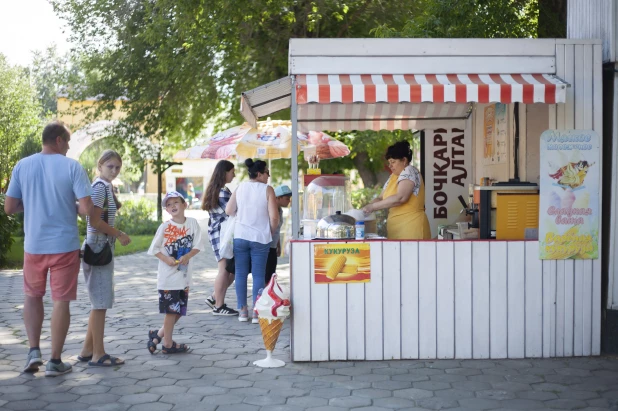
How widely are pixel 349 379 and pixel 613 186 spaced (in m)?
2.86

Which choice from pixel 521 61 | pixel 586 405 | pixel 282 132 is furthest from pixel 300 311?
pixel 282 132

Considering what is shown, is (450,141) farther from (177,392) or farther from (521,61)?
(177,392)

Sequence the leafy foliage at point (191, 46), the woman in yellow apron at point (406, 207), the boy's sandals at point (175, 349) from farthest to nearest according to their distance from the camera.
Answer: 1. the leafy foliage at point (191, 46)
2. the woman in yellow apron at point (406, 207)
3. the boy's sandals at point (175, 349)

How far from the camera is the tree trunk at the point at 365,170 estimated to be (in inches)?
938

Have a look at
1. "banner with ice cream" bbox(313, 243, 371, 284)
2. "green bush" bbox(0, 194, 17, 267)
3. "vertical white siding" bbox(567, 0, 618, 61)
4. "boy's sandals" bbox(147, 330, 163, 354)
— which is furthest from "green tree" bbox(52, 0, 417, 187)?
"banner with ice cream" bbox(313, 243, 371, 284)

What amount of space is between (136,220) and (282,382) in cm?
2376

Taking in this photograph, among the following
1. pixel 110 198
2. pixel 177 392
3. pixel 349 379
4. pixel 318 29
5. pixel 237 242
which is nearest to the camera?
pixel 177 392

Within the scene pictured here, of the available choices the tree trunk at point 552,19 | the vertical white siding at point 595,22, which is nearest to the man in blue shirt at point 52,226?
the vertical white siding at point 595,22

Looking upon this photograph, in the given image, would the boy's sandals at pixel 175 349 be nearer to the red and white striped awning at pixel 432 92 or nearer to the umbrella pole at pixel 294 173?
the umbrella pole at pixel 294 173

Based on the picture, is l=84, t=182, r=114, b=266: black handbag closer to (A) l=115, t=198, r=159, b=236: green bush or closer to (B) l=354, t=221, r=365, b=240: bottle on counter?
(B) l=354, t=221, r=365, b=240: bottle on counter

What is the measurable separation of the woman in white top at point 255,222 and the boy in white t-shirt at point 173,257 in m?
1.26

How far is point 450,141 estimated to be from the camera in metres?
10.9

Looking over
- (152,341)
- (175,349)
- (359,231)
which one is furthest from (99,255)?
(359,231)

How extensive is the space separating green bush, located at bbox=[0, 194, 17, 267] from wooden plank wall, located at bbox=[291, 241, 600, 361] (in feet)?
29.6
